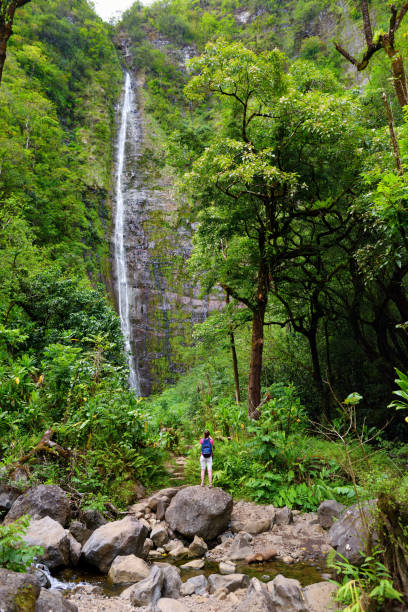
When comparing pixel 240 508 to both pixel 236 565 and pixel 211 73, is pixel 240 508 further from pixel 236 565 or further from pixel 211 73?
pixel 211 73

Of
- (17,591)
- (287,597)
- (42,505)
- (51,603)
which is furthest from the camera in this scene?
(42,505)

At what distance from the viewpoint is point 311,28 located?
31.1 metres

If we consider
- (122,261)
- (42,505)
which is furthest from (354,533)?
(122,261)

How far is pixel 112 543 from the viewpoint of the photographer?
15.0 feet

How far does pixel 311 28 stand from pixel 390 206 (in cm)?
3502

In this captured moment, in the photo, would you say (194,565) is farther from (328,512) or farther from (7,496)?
(7,496)

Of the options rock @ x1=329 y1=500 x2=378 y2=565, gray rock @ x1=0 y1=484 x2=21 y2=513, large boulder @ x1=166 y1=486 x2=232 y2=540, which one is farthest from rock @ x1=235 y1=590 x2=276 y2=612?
gray rock @ x1=0 y1=484 x2=21 y2=513

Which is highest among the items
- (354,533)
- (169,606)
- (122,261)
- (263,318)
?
(122,261)

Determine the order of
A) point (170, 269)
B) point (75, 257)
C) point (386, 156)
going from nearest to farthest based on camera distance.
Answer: point (386, 156), point (75, 257), point (170, 269)

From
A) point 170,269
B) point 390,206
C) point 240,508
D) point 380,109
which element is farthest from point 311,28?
point 240,508

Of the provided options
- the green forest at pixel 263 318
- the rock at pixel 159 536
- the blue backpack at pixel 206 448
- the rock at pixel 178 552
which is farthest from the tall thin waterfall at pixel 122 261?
the rock at pixel 178 552

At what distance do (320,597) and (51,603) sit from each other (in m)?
2.47

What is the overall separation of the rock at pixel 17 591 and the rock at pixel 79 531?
208cm

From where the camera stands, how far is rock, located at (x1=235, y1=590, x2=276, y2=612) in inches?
130
